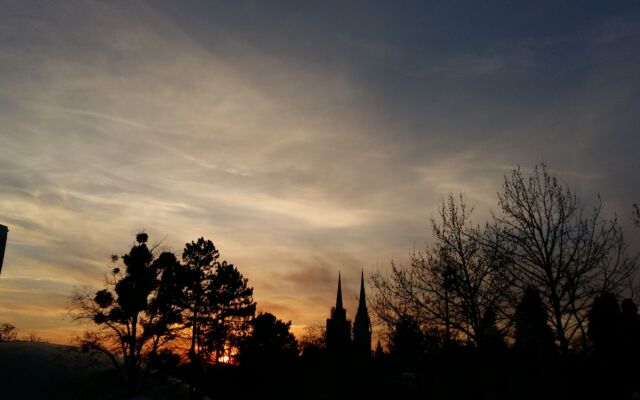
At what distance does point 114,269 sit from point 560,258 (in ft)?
103

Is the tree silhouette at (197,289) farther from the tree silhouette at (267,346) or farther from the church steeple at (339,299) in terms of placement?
the church steeple at (339,299)

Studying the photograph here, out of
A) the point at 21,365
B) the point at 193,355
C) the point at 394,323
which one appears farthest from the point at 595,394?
the point at 21,365

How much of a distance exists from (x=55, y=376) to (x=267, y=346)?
35319mm

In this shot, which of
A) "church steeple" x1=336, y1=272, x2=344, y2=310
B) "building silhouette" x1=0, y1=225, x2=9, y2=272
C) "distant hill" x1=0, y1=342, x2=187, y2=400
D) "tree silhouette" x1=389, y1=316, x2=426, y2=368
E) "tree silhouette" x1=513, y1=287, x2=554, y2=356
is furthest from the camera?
"church steeple" x1=336, y1=272, x2=344, y2=310

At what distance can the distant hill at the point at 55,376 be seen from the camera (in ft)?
111

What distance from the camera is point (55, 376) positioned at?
36188 millimetres

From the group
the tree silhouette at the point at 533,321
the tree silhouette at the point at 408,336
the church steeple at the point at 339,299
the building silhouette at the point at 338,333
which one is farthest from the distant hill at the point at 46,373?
the church steeple at the point at 339,299

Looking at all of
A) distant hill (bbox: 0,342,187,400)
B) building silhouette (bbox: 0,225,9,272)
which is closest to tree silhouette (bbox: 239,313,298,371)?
distant hill (bbox: 0,342,187,400)

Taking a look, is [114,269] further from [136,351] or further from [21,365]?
[21,365]

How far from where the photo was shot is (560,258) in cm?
1548

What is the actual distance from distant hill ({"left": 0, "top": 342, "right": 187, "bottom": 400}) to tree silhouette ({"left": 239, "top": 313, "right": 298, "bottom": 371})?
22.1m

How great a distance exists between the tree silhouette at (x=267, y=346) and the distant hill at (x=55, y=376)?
22114 mm

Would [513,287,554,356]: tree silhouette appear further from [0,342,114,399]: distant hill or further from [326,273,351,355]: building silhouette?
[326,273,351,355]: building silhouette

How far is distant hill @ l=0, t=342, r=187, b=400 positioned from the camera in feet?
111
